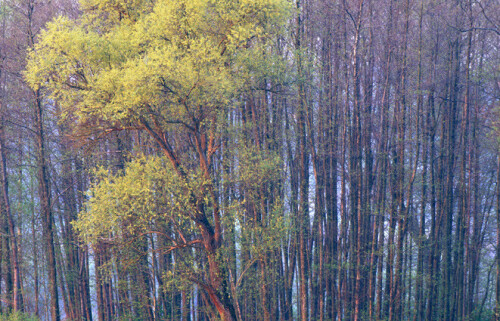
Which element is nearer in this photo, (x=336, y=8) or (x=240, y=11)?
(x=240, y=11)

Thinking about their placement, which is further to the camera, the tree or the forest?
the forest

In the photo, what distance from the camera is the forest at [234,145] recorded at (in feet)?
26.2

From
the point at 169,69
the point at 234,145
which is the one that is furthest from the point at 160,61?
the point at 234,145

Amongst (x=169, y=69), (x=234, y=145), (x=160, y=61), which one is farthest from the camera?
(x=234, y=145)

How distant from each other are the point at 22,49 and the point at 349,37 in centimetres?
943

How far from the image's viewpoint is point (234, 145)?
9.20 metres

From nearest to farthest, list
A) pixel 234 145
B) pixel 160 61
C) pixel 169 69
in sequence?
1. pixel 160 61
2. pixel 169 69
3. pixel 234 145

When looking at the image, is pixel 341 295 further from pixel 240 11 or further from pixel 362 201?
pixel 240 11

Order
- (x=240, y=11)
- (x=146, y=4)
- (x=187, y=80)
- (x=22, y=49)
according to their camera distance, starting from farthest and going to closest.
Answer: (x=22, y=49) → (x=146, y=4) → (x=240, y=11) → (x=187, y=80)

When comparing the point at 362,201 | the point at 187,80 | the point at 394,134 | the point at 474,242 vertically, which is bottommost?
the point at 474,242

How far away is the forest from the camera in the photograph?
7.98 metres

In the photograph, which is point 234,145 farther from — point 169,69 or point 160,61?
point 160,61

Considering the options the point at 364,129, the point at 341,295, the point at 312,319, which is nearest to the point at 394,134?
the point at 364,129

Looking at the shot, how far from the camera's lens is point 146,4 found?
9.33m
